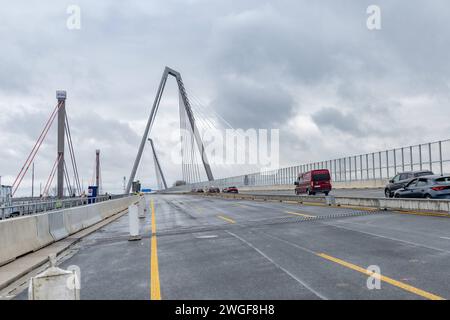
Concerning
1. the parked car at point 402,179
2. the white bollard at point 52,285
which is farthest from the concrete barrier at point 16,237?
the parked car at point 402,179

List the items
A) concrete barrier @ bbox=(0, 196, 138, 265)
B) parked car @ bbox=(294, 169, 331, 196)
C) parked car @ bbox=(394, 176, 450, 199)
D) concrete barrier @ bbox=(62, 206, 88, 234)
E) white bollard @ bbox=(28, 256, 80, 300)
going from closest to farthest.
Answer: white bollard @ bbox=(28, 256, 80, 300), concrete barrier @ bbox=(0, 196, 138, 265), concrete barrier @ bbox=(62, 206, 88, 234), parked car @ bbox=(394, 176, 450, 199), parked car @ bbox=(294, 169, 331, 196)

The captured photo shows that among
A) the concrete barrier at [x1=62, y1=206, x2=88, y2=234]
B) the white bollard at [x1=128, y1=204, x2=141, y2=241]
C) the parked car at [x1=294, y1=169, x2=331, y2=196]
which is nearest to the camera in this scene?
the white bollard at [x1=128, y1=204, x2=141, y2=241]

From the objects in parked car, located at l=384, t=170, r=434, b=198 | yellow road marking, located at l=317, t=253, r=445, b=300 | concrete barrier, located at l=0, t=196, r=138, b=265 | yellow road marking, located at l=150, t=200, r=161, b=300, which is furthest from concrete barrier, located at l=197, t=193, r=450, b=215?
concrete barrier, located at l=0, t=196, r=138, b=265

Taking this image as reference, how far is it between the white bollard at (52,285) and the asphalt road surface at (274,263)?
1986mm

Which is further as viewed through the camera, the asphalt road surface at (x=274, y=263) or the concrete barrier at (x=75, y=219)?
the concrete barrier at (x=75, y=219)

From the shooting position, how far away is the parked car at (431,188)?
817 inches

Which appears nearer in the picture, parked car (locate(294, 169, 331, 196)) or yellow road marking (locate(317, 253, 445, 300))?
yellow road marking (locate(317, 253, 445, 300))

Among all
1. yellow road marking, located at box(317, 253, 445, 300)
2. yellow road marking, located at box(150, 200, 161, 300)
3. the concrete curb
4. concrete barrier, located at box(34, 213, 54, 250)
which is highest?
concrete barrier, located at box(34, 213, 54, 250)

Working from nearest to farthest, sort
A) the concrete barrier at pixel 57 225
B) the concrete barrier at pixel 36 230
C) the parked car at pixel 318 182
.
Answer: the concrete barrier at pixel 36 230
the concrete barrier at pixel 57 225
the parked car at pixel 318 182

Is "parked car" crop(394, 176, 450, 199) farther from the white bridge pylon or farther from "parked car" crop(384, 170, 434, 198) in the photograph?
the white bridge pylon

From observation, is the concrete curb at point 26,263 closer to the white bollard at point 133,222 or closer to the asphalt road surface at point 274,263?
the asphalt road surface at point 274,263

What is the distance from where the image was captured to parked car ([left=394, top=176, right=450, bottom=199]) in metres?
20.8

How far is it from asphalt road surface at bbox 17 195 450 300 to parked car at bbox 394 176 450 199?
→ 19.5 feet
